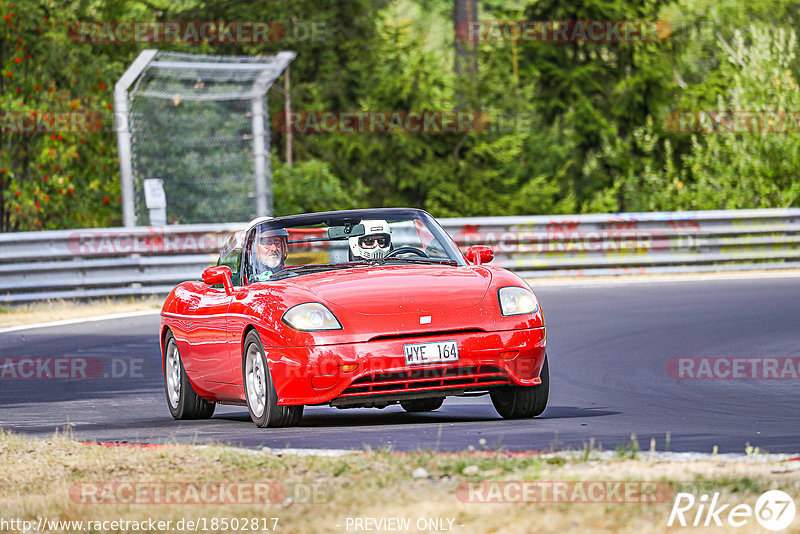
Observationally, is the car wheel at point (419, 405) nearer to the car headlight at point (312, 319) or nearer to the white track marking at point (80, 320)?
the car headlight at point (312, 319)

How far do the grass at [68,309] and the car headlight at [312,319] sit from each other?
1032 cm

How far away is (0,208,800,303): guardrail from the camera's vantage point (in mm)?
20344

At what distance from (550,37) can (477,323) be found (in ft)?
104

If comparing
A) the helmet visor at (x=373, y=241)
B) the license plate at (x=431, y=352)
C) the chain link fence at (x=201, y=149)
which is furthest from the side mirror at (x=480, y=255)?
the chain link fence at (x=201, y=149)

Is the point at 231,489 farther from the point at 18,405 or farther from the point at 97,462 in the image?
the point at 18,405

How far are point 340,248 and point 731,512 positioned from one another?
496cm

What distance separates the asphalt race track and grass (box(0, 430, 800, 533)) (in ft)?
2.77

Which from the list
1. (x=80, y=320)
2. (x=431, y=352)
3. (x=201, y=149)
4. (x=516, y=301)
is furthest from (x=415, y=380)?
(x=201, y=149)

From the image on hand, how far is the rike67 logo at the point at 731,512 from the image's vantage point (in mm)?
5137

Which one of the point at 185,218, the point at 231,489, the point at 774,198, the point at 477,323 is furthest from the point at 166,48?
the point at 231,489

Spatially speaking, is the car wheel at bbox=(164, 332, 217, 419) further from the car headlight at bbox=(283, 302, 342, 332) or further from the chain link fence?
the chain link fence

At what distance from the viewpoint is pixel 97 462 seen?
7273mm

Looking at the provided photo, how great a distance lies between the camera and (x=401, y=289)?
8664mm

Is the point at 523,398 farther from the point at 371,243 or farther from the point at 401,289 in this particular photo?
the point at 371,243
